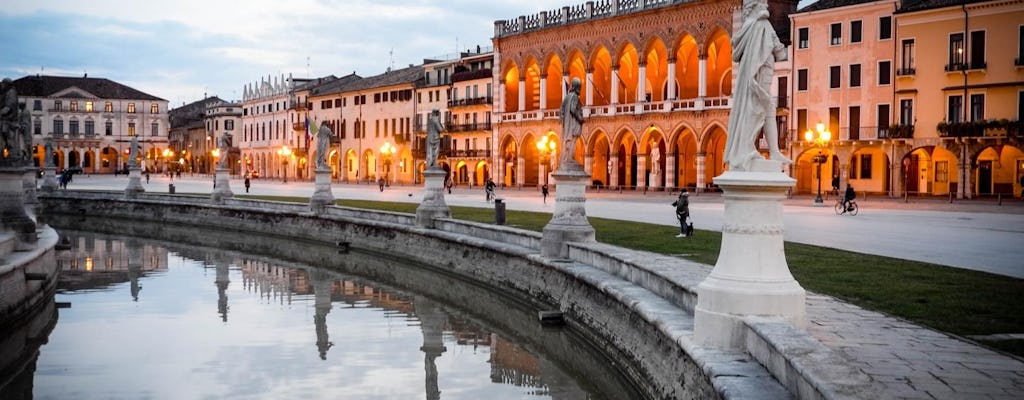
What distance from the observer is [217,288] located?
23391 mm

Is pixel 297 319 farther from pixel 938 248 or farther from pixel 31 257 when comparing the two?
pixel 938 248

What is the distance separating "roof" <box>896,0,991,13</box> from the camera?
4394cm

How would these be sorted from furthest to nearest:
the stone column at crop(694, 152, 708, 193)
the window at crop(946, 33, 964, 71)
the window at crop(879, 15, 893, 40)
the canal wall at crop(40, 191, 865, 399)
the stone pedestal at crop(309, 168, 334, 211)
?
the stone column at crop(694, 152, 708, 193) → the window at crop(879, 15, 893, 40) → the window at crop(946, 33, 964, 71) → the stone pedestal at crop(309, 168, 334, 211) → the canal wall at crop(40, 191, 865, 399)

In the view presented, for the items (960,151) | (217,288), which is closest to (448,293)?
(217,288)

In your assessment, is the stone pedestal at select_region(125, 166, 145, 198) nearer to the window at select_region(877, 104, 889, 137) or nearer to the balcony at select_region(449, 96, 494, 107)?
the balcony at select_region(449, 96, 494, 107)

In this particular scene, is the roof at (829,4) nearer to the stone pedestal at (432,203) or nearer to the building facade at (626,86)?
the building facade at (626,86)

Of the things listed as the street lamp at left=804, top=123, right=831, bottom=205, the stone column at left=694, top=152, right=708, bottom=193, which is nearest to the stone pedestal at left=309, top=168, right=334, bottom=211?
the street lamp at left=804, top=123, right=831, bottom=205

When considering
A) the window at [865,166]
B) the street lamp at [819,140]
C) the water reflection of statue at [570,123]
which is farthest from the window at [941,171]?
the water reflection of statue at [570,123]

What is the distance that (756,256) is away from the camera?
8391 millimetres

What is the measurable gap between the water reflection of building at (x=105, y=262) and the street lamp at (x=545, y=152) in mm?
28468

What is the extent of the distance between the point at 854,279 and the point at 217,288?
51.8ft

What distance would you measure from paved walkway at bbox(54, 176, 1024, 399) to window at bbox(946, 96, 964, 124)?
214 inches

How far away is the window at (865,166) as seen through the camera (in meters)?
49.0

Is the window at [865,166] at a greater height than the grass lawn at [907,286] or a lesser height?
greater
